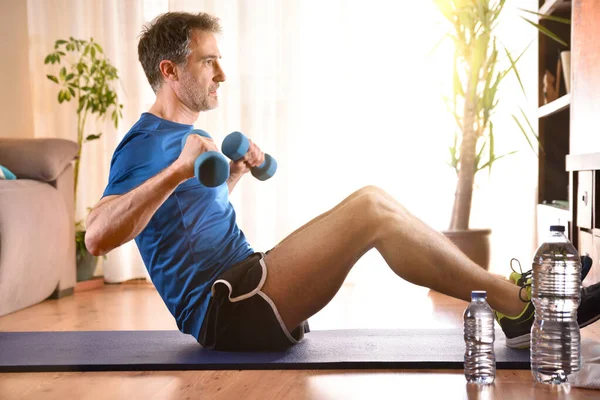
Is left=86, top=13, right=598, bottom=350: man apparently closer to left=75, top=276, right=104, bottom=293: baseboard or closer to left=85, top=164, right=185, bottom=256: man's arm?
left=85, top=164, right=185, bottom=256: man's arm

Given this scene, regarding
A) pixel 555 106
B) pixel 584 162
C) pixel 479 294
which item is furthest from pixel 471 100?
pixel 479 294

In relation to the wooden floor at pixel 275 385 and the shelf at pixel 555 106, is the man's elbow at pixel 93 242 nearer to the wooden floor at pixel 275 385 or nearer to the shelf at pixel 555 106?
the wooden floor at pixel 275 385

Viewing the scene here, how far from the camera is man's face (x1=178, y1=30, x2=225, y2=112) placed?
2.26 metres

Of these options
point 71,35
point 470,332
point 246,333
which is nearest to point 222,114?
point 71,35

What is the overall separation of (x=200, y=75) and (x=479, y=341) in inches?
41.9

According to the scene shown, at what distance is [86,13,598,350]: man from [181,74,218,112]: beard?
0.11m

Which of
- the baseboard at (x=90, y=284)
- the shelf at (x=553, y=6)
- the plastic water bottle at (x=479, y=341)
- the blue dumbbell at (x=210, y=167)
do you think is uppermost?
the shelf at (x=553, y=6)

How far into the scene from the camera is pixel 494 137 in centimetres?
417

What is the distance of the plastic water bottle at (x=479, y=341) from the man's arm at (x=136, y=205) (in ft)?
2.39

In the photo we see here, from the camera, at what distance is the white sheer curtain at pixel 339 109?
418 centimetres

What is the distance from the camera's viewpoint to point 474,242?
3.79 m

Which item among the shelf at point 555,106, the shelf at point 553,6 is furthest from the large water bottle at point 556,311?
the shelf at point 553,6

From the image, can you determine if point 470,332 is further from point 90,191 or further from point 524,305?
point 90,191

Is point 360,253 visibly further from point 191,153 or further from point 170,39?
point 170,39
